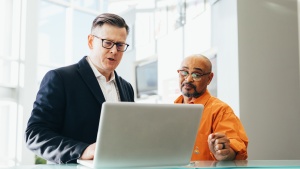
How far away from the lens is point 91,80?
197cm

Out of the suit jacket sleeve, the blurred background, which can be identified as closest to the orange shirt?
the suit jacket sleeve

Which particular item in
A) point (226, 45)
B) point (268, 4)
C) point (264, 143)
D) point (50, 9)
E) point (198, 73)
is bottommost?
point (264, 143)

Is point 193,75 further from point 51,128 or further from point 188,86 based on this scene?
point 51,128

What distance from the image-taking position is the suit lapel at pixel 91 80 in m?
1.95

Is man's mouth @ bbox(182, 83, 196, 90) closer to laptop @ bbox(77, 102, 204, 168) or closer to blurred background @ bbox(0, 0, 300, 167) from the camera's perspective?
laptop @ bbox(77, 102, 204, 168)

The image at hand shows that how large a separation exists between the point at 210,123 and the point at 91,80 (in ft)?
2.44

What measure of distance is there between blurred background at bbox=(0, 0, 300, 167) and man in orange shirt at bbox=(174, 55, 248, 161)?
127cm

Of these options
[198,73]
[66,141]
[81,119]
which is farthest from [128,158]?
[198,73]

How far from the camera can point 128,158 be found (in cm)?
142

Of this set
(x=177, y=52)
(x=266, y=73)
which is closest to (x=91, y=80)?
(x=266, y=73)

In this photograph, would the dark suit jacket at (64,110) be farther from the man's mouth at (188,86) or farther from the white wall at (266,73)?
the white wall at (266,73)

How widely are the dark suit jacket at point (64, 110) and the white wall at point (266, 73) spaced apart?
2.03 m

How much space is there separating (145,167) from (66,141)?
37 cm

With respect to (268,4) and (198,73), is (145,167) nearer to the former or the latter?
(198,73)
